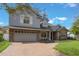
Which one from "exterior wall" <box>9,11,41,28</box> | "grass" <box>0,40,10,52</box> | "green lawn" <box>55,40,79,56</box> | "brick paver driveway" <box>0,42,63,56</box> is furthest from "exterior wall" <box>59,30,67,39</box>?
"grass" <box>0,40,10,52</box>

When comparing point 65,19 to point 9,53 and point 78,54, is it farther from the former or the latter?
point 9,53

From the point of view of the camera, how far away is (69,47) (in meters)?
11.2

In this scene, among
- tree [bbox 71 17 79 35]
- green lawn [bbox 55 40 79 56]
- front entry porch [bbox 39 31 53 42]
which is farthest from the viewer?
front entry porch [bbox 39 31 53 42]

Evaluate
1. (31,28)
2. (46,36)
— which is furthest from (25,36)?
(46,36)

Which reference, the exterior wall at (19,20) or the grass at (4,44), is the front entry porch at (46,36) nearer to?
the exterior wall at (19,20)

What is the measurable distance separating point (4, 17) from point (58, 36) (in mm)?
2067

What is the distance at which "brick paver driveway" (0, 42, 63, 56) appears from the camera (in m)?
11.1

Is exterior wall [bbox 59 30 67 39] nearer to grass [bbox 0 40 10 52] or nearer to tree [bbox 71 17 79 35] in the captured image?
tree [bbox 71 17 79 35]

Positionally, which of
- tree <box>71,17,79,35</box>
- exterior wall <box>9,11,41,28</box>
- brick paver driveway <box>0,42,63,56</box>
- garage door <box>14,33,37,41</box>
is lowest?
brick paver driveway <box>0,42,63,56</box>

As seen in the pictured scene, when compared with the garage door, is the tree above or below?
above

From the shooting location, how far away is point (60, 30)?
11.7 meters

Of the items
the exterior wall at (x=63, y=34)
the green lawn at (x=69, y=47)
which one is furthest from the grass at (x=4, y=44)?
the exterior wall at (x=63, y=34)

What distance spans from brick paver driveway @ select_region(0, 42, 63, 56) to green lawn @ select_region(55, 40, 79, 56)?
0.60 ft

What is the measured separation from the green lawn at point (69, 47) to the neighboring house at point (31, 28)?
0.39m
